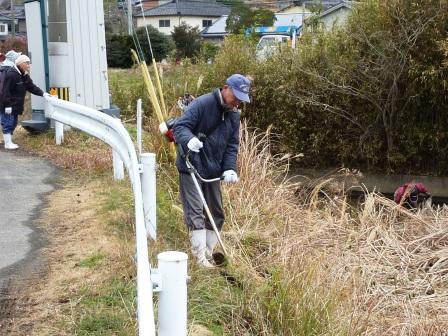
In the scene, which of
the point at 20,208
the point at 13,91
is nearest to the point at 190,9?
the point at 13,91

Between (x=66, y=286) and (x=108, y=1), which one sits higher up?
(x=108, y=1)

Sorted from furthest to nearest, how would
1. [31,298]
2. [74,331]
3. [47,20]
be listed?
[47,20] → [31,298] → [74,331]

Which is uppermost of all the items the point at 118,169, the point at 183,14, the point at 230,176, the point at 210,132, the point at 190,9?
the point at 190,9

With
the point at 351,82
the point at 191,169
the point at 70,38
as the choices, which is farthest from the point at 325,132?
the point at 191,169

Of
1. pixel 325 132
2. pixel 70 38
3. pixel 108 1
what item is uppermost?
pixel 108 1

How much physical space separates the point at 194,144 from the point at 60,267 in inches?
60.4

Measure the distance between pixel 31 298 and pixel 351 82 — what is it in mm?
11659

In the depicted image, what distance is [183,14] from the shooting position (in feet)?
247

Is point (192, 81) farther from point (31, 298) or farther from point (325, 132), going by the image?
point (31, 298)

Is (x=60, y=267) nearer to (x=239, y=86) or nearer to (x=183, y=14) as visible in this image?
(x=239, y=86)

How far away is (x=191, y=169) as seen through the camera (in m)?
5.80

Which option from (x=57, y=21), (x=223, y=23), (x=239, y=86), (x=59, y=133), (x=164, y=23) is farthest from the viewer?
(x=164, y=23)

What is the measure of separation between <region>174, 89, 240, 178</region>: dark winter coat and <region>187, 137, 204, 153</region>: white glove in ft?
0.36

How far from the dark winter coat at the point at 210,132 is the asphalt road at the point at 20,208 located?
1.62 m
